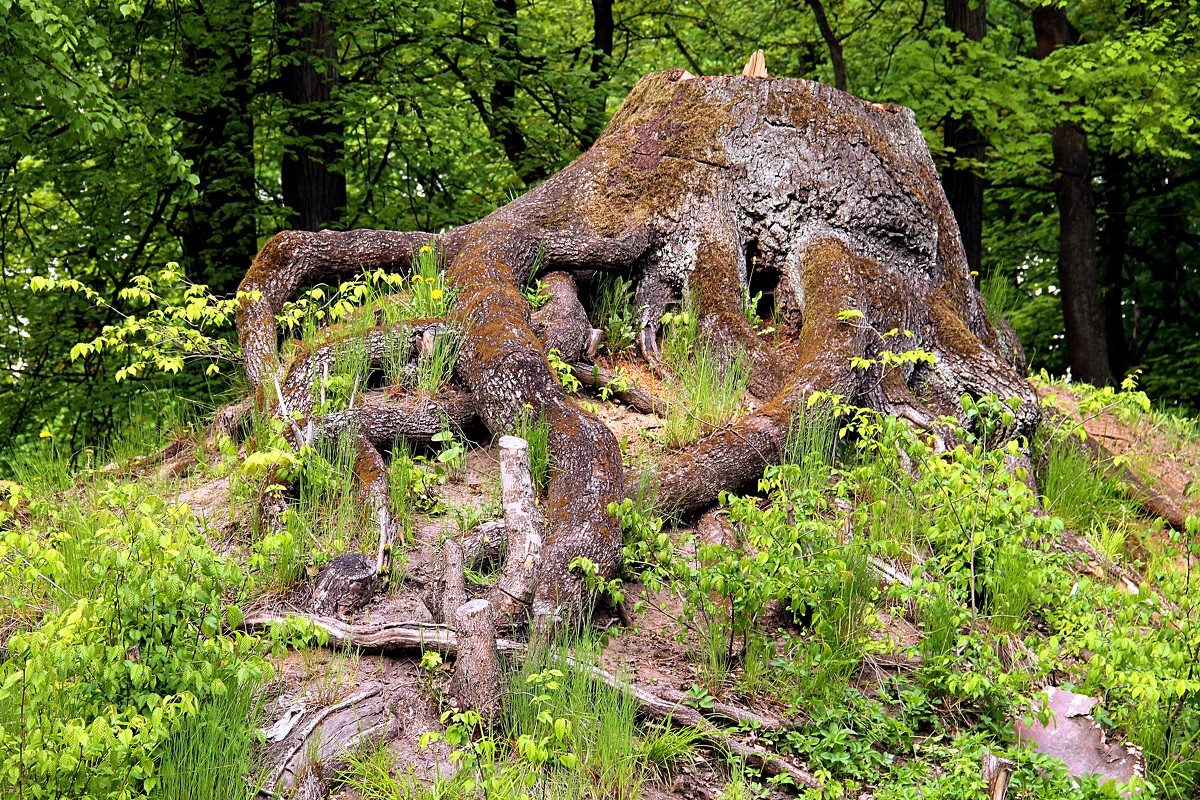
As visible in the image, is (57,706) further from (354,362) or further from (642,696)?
(354,362)

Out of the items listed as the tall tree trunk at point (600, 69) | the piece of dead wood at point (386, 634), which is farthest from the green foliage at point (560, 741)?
the tall tree trunk at point (600, 69)

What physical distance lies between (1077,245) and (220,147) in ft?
34.6

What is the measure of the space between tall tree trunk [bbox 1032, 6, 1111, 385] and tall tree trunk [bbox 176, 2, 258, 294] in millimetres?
9792

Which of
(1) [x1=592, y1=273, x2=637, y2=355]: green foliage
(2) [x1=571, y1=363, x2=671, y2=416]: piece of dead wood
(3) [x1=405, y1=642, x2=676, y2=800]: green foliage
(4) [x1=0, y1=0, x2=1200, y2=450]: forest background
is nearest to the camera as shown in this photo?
(3) [x1=405, y1=642, x2=676, y2=800]: green foliage

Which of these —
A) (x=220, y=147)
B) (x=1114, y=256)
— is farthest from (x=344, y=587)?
(x=1114, y=256)

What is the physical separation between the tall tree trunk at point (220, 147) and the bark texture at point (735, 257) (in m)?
3.97

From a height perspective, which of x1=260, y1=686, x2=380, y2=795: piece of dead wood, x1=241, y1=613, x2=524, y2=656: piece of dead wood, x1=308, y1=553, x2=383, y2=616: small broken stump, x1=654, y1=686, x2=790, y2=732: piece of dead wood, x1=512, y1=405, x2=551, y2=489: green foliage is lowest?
x1=654, y1=686, x2=790, y2=732: piece of dead wood

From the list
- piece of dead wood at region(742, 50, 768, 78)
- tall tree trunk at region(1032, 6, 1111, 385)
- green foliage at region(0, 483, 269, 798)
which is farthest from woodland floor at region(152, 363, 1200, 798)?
tall tree trunk at region(1032, 6, 1111, 385)

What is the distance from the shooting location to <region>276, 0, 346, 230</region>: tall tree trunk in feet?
31.6

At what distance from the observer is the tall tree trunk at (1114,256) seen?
50.8 ft

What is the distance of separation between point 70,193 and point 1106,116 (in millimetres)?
11110

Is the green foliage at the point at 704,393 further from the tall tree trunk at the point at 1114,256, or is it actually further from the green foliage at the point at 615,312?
the tall tree trunk at the point at 1114,256

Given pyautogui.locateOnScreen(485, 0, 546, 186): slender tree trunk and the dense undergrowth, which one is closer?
the dense undergrowth

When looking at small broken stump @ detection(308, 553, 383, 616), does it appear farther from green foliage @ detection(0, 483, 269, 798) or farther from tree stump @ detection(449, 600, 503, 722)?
Result: tree stump @ detection(449, 600, 503, 722)
